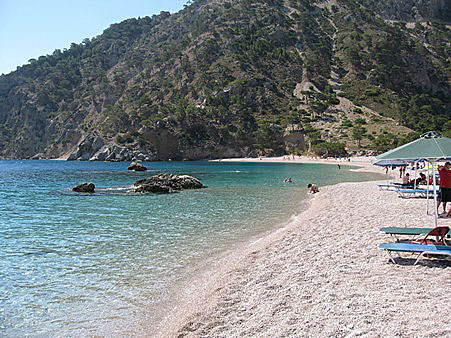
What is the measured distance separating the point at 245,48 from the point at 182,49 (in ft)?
99.4

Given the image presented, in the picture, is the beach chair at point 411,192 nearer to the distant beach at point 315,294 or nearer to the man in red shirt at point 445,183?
the man in red shirt at point 445,183

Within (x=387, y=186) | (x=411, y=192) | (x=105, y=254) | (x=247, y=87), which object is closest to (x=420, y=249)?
(x=105, y=254)

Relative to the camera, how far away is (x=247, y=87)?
12331cm

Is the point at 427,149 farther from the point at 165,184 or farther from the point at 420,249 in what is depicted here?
the point at 165,184

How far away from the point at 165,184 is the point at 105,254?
20.5m

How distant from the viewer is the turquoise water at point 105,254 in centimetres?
668

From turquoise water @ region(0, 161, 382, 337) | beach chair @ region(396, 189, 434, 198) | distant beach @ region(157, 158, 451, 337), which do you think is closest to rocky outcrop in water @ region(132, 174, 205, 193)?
turquoise water @ region(0, 161, 382, 337)

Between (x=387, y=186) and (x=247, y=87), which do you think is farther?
(x=247, y=87)

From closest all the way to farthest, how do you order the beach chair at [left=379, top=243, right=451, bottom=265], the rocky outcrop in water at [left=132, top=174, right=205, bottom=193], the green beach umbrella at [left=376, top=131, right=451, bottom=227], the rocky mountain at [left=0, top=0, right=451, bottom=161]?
the beach chair at [left=379, top=243, right=451, bottom=265], the green beach umbrella at [left=376, top=131, right=451, bottom=227], the rocky outcrop in water at [left=132, top=174, right=205, bottom=193], the rocky mountain at [left=0, top=0, right=451, bottom=161]

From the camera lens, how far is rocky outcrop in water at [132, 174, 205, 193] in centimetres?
2941

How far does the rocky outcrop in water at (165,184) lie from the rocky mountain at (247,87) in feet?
217

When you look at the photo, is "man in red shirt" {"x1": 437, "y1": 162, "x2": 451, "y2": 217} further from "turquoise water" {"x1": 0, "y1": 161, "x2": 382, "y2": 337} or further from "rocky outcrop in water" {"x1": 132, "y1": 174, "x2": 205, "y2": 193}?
"rocky outcrop in water" {"x1": 132, "y1": 174, "x2": 205, "y2": 193}

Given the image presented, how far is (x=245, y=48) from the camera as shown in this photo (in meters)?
142

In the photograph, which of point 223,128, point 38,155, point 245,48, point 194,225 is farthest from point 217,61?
point 194,225
